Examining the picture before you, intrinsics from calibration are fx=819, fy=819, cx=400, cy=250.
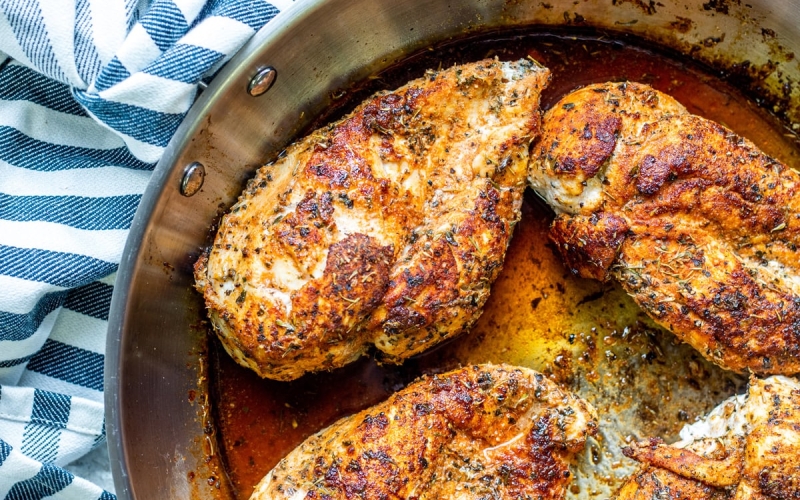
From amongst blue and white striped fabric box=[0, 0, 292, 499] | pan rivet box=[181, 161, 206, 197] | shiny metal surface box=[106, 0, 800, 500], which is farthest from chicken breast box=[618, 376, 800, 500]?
blue and white striped fabric box=[0, 0, 292, 499]

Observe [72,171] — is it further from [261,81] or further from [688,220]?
[688,220]

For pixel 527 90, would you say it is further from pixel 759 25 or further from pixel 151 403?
pixel 151 403

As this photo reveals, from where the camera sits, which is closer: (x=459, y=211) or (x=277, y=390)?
(x=459, y=211)

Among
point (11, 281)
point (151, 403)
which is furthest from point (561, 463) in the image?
point (11, 281)

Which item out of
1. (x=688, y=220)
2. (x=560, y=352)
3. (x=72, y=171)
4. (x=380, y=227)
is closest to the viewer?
(x=380, y=227)

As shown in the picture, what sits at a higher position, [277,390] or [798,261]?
[798,261]

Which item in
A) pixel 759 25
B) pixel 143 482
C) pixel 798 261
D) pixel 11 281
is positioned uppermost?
pixel 759 25

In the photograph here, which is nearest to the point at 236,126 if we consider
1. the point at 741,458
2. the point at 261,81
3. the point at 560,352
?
the point at 261,81
